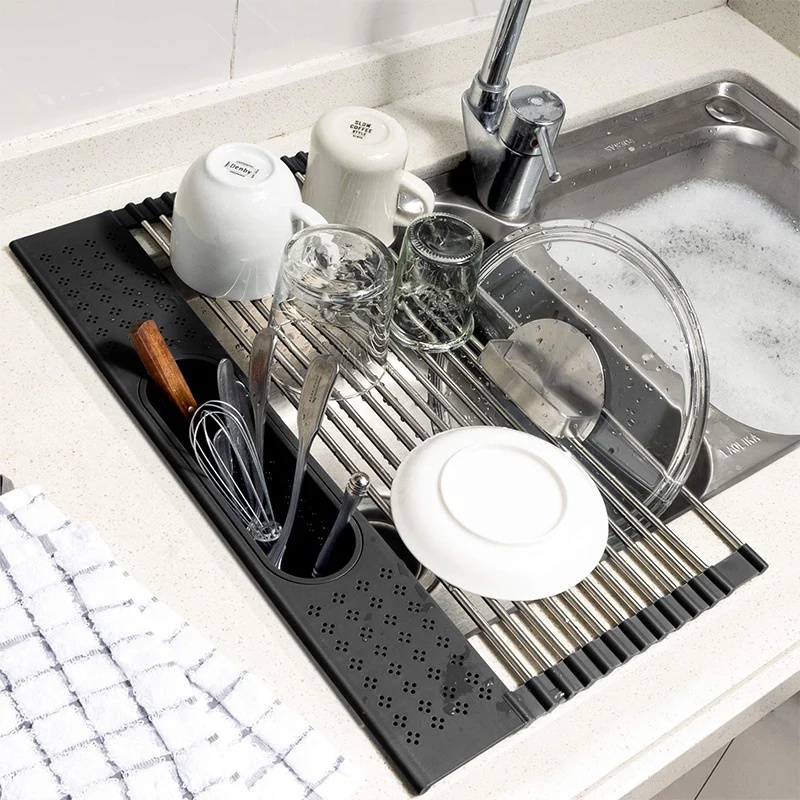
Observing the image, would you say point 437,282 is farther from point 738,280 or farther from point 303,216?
point 738,280

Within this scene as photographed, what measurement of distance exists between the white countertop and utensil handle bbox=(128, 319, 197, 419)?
0.13 feet

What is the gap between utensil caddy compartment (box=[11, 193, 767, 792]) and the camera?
609mm

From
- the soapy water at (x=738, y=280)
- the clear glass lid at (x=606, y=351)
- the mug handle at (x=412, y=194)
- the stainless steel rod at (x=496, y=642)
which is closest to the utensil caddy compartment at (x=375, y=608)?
the stainless steel rod at (x=496, y=642)

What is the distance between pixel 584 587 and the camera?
71cm

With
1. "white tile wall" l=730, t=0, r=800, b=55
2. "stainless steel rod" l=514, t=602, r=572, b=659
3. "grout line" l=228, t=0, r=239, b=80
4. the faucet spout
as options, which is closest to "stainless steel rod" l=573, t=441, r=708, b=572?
"stainless steel rod" l=514, t=602, r=572, b=659

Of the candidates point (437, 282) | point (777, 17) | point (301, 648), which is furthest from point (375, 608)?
point (777, 17)

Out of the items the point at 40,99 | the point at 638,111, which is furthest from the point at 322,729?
the point at 638,111

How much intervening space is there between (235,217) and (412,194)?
0.20 m

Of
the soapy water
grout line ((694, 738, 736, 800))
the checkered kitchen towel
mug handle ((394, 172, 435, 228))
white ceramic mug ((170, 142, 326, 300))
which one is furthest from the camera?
grout line ((694, 738, 736, 800))

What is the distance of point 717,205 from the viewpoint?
1261mm

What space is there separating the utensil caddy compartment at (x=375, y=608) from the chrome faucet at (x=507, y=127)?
37 centimetres

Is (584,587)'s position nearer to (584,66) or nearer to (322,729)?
(322,729)

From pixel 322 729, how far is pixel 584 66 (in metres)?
0.90

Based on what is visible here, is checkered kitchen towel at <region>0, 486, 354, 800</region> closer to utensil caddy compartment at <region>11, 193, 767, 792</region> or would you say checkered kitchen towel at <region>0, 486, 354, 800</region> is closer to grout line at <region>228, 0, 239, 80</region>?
utensil caddy compartment at <region>11, 193, 767, 792</region>
